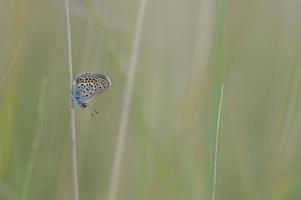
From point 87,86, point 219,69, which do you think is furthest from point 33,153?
point 219,69

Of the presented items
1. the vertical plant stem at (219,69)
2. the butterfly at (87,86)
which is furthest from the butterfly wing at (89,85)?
the vertical plant stem at (219,69)

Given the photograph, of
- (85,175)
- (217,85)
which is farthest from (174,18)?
(217,85)

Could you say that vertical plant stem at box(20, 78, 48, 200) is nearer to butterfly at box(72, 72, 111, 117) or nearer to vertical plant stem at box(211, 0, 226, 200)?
butterfly at box(72, 72, 111, 117)

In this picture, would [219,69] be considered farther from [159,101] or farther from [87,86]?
[159,101]

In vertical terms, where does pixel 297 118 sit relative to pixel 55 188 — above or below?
above

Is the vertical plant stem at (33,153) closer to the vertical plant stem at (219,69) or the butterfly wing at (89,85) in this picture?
the butterfly wing at (89,85)

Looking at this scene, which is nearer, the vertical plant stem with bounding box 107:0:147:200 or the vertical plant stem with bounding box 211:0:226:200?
the vertical plant stem with bounding box 211:0:226:200

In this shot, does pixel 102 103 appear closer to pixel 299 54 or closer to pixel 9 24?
pixel 9 24

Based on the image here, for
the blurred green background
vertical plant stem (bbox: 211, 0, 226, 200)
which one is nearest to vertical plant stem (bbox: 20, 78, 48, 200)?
the blurred green background
